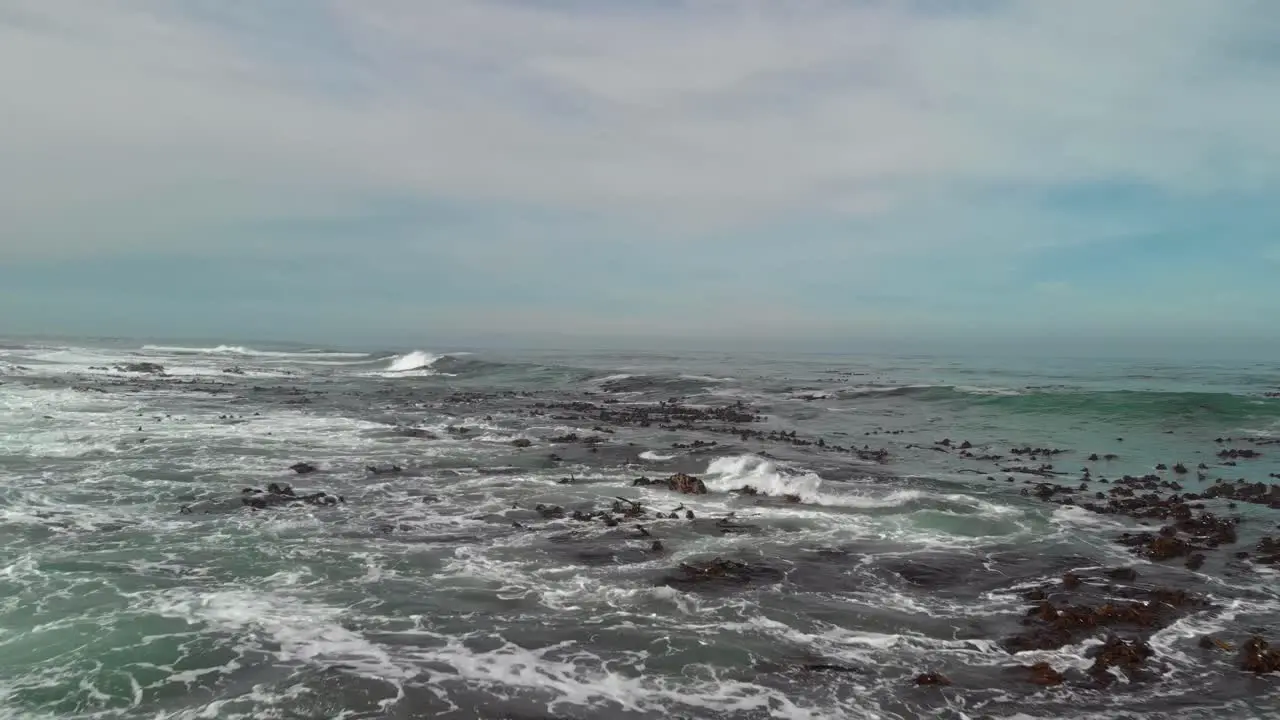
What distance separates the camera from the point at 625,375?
5531 cm

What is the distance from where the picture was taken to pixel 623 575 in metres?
11.3

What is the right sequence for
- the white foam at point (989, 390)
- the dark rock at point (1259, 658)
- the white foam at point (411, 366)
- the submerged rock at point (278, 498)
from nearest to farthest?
the dark rock at point (1259, 658) → the submerged rock at point (278, 498) → the white foam at point (989, 390) → the white foam at point (411, 366)

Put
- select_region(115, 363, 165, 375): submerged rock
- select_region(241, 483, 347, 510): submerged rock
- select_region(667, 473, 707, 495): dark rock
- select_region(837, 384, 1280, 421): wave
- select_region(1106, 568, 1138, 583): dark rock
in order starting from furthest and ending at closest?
1. select_region(115, 363, 165, 375): submerged rock
2. select_region(837, 384, 1280, 421): wave
3. select_region(667, 473, 707, 495): dark rock
4. select_region(241, 483, 347, 510): submerged rock
5. select_region(1106, 568, 1138, 583): dark rock

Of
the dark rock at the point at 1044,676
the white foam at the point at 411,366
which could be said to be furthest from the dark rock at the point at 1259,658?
the white foam at the point at 411,366

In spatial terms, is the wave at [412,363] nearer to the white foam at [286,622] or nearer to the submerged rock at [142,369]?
the submerged rock at [142,369]

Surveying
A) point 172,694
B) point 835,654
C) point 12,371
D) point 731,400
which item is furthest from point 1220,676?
point 12,371

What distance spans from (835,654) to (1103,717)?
2.75 metres

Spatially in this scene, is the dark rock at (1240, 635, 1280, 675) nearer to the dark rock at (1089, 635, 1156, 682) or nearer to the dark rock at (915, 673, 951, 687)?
the dark rock at (1089, 635, 1156, 682)

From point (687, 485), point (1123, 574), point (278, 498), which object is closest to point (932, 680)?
point (1123, 574)

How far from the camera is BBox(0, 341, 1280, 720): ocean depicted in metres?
7.66

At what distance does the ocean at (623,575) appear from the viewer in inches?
302

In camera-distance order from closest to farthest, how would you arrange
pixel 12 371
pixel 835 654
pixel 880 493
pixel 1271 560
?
pixel 835 654
pixel 1271 560
pixel 880 493
pixel 12 371

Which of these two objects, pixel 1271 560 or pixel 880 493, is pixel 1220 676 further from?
pixel 880 493

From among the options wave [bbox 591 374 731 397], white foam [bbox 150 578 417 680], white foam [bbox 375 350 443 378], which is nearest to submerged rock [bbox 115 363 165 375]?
white foam [bbox 375 350 443 378]
